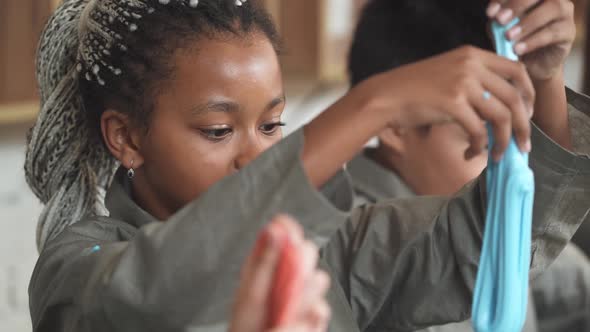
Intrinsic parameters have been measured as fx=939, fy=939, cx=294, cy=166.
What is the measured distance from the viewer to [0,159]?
229cm

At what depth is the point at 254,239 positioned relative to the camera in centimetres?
77

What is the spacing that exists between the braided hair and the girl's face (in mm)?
26

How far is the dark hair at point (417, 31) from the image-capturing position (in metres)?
1.91

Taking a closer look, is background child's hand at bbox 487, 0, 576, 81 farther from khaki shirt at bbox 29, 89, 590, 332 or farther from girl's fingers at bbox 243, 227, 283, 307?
girl's fingers at bbox 243, 227, 283, 307

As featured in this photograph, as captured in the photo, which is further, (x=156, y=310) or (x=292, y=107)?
(x=292, y=107)

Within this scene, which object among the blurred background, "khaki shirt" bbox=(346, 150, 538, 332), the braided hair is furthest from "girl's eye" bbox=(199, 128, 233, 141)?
the blurred background

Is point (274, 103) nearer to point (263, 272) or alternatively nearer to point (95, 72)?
point (95, 72)

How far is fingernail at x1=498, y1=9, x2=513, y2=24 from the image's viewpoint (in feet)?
2.87

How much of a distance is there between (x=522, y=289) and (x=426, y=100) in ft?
0.71

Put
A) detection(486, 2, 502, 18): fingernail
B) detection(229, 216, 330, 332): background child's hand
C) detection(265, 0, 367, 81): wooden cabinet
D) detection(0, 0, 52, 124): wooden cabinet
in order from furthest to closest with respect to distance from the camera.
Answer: detection(265, 0, 367, 81): wooden cabinet
detection(0, 0, 52, 124): wooden cabinet
detection(486, 2, 502, 18): fingernail
detection(229, 216, 330, 332): background child's hand

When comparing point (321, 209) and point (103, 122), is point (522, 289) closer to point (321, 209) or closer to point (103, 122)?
point (321, 209)

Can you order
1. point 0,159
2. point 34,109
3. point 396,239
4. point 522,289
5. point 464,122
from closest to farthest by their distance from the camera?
point 464,122 → point 522,289 → point 396,239 → point 34,109 → point 0,159

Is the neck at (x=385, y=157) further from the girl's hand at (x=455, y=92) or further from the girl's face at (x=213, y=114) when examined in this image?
the girl's hand at (x=455, y=92)

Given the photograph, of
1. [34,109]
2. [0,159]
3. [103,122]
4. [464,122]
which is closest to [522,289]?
[464,122]
